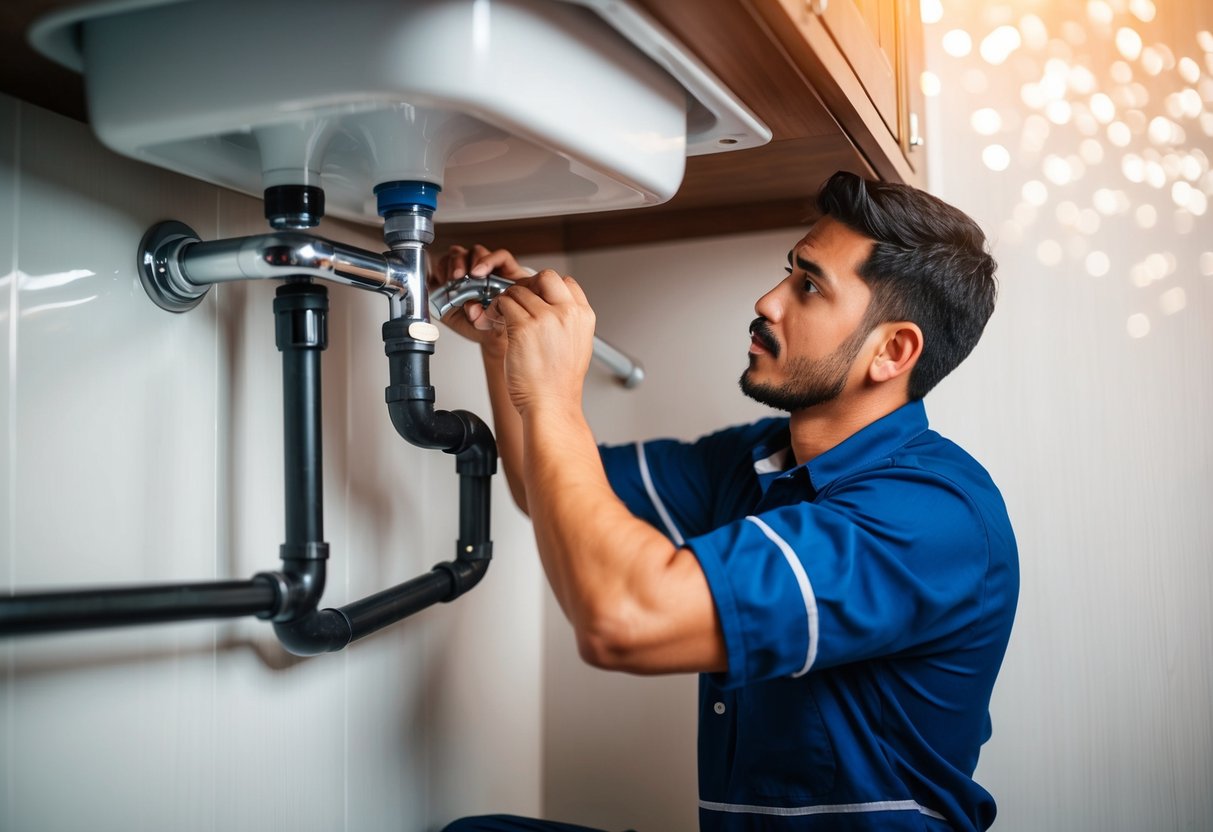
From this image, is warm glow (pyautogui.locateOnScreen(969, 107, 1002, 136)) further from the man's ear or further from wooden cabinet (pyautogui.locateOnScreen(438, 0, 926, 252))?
the man's ear

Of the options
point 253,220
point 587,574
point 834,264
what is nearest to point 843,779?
point 587,574

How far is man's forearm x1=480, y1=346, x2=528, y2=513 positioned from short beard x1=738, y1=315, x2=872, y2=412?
32 centimetres

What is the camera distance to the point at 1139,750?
4.33 feet

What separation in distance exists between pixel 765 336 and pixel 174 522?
25.5 inches

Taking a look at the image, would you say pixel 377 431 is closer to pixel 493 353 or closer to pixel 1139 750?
pixel 493 353

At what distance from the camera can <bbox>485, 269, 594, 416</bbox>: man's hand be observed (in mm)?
875

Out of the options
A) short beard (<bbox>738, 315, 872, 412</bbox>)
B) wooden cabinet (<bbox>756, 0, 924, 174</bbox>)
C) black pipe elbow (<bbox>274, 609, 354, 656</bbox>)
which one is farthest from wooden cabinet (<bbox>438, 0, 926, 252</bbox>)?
black pipe elbow (<bbox>274, 609, 354, 656</bbox>)

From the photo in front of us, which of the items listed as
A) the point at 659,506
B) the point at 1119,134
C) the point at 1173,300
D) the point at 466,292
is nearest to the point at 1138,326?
the point at 1173,300

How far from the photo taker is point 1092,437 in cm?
134

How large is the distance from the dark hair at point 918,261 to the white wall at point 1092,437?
264mm

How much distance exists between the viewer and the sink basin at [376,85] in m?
0.59

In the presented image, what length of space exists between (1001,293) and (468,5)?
3.33 feet

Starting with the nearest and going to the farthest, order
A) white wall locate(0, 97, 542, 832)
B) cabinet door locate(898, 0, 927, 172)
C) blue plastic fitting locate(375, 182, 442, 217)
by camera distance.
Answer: white wall locate(0, 97, 542, 832)
blue plastic fitting locate(375, 182, 442, 217)
cabinet door locate(898, 0, 927, 172)

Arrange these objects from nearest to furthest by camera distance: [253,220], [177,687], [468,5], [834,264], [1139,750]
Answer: [468,5], [177,687], [253,220], [834,264], [1139,750]
